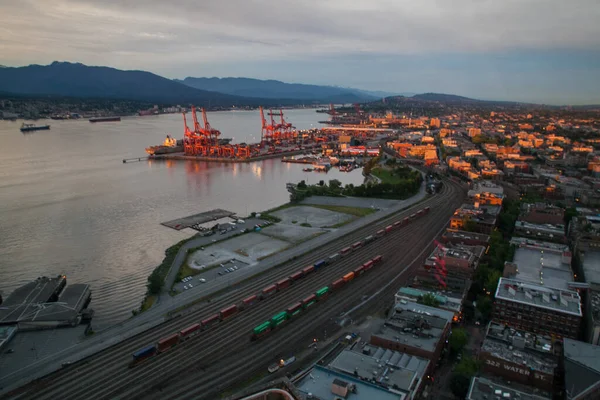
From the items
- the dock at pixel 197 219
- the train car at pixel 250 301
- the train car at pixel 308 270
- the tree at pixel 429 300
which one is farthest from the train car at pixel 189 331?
the dock at pixel 197 219

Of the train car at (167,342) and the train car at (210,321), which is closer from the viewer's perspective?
the train car at (167,342)

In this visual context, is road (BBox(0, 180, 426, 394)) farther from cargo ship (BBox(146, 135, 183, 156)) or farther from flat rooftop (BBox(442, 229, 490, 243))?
cargo ship (BBox(146, 135, 183, 156))

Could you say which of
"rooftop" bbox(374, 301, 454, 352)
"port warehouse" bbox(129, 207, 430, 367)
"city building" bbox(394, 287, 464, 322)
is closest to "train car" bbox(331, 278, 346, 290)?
"port warehouse" bbox(129, 207, 430, 367)

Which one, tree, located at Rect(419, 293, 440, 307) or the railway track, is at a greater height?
tree, located at Rect(419, 293, 440, 307)

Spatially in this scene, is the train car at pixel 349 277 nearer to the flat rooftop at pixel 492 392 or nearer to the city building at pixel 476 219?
the flat rooftop at pixel 492 392

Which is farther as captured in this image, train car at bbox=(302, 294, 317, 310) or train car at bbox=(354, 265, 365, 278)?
train car at bbox=(354, 265, 365, 278)

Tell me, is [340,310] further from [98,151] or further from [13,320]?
[98,151]

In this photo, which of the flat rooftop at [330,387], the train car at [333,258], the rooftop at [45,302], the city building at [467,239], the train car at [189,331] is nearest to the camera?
the flat rooftop at [330,387]
